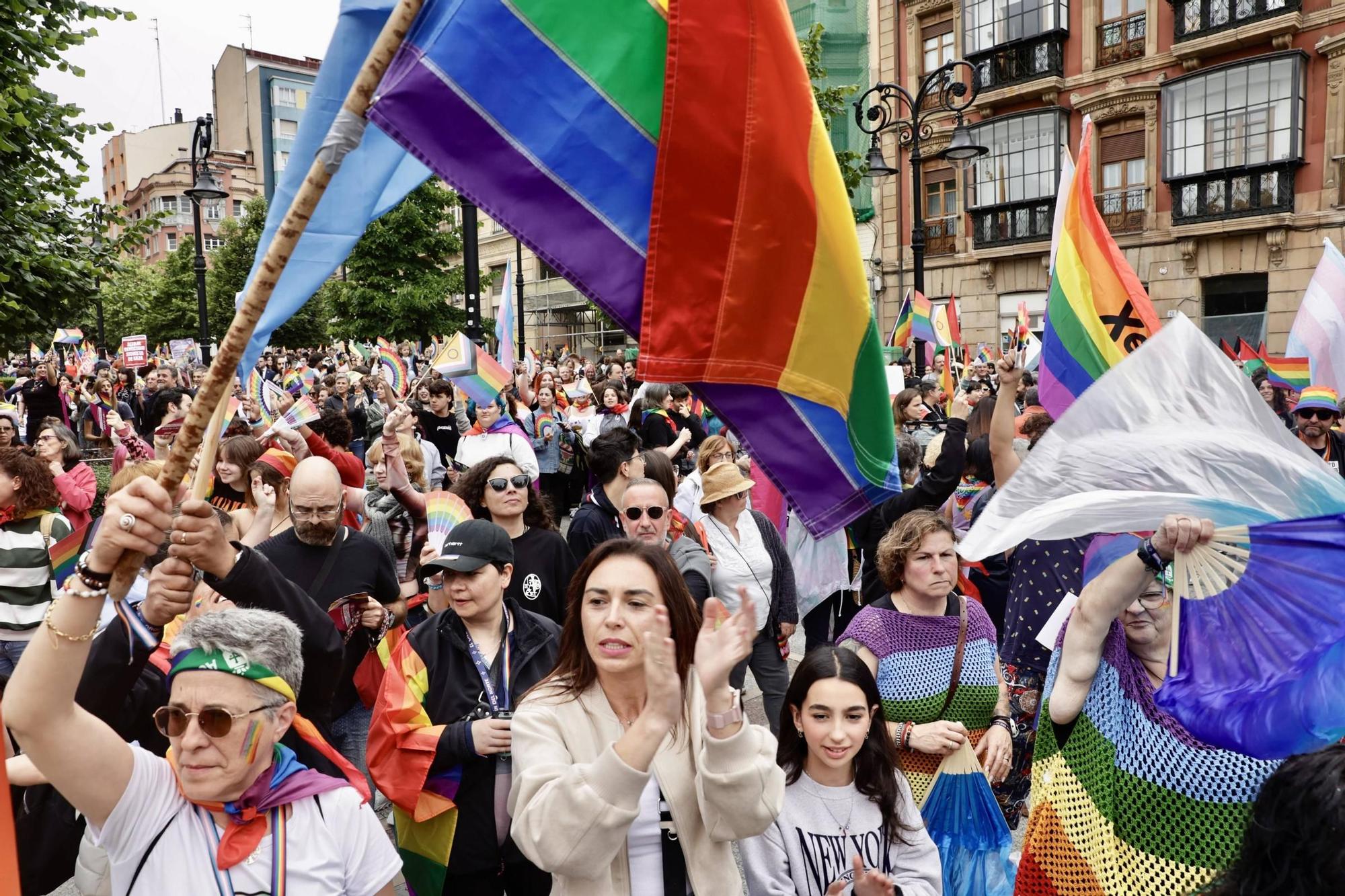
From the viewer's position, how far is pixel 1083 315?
417 cm

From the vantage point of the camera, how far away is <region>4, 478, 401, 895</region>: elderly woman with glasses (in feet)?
6.08

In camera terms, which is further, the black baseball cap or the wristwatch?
the black baseball cap

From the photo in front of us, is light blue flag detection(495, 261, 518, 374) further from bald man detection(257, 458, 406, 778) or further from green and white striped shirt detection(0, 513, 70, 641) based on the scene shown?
bald man detection(257, 458, 406, 778)

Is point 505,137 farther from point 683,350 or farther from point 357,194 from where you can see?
point 683,350

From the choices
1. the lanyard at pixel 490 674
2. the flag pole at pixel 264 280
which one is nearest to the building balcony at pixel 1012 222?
the lanyard at pixel 490 674

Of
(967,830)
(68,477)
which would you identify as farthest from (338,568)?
(68,477)

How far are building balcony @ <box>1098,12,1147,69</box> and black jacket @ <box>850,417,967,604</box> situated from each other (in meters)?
23.8

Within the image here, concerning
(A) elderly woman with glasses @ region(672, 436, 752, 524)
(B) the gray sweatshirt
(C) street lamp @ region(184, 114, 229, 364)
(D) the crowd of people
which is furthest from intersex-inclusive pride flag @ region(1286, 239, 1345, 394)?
(C) street lamp @ region(184, 114, 229, 364)

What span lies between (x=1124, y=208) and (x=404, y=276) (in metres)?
19.1

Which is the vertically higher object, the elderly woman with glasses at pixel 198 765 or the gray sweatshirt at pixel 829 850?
the elderly woman with glasses at pixel 198 765

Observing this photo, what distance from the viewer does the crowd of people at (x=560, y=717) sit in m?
1.99

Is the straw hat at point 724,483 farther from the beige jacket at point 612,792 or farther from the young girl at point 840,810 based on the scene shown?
the beige jacket at point 612,792

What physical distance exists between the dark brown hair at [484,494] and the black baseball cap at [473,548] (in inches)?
49.5

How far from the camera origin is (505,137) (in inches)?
95.1
